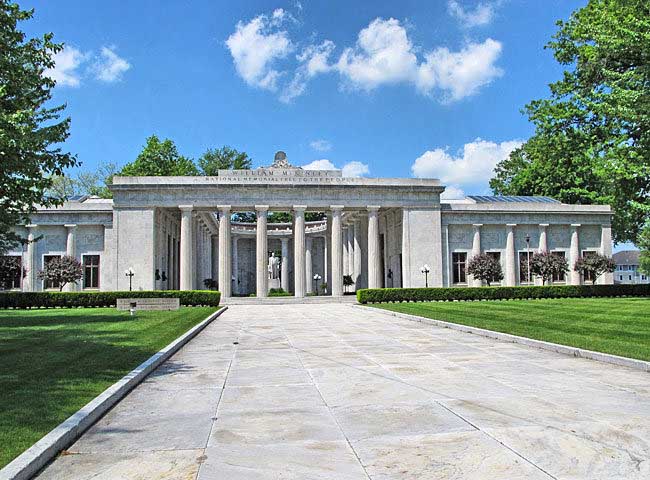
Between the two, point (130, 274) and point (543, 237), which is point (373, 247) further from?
point (130, 274)

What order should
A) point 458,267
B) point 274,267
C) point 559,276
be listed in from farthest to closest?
point 274,267 → point 458,267 → point 559,276

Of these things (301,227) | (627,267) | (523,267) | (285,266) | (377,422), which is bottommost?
(377,422)

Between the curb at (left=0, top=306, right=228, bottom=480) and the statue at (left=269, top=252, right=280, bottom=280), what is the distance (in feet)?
224

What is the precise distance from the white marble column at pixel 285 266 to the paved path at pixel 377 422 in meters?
63.5

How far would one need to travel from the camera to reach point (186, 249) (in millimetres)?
51812

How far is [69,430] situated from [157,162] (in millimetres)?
73401

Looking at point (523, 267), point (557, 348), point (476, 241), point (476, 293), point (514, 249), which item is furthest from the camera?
point (523, 267)

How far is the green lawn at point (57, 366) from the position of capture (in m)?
7.31

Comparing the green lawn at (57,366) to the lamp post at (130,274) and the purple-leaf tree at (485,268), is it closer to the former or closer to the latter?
the lamp post at (130,274)

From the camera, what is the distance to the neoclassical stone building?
170 ft

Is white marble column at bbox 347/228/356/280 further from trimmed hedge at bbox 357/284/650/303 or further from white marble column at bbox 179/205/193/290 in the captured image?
trimmed hedge at bbox 357/284/650/303

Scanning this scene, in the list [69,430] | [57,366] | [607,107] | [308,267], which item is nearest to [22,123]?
[57,366]

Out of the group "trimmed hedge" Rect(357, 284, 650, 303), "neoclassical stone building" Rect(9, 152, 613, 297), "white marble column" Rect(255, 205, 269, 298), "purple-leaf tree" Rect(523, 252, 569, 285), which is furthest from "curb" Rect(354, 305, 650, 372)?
"purple-leaf tree" Rect(523, 252, 569, 285)

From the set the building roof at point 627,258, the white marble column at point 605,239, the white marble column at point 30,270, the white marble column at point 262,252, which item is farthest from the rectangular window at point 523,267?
the building roof at point 627,258
